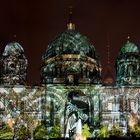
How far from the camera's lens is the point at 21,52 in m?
87.5

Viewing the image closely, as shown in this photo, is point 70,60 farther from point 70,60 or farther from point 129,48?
point 129,48

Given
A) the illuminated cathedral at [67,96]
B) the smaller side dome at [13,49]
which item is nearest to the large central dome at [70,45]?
the illuminated cathedral at [67,96]

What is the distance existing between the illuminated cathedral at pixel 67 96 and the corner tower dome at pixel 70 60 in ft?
0.56

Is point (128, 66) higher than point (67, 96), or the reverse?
point (128, 66)

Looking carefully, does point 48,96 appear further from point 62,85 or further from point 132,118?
point 132,118

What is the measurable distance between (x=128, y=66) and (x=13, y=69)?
13.9 metres

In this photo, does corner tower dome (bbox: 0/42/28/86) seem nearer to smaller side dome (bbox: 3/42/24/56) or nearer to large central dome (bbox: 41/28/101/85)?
smaller side dome (bbox: 3/42/24/56)

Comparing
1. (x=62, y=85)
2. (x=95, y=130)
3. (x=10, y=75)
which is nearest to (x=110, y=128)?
(x=95, y=130)

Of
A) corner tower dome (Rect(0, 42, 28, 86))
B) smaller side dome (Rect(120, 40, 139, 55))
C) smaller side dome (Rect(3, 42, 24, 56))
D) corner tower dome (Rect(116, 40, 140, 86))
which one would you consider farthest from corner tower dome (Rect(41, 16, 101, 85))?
smaller side dome (Rect(3, 42, 24, 56))

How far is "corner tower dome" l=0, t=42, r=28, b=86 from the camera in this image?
85500mm

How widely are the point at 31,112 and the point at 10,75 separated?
494 cm

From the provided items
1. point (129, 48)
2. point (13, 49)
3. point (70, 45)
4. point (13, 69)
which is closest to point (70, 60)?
point (70, 45)

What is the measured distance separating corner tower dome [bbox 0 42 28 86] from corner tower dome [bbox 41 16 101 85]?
3202 mm

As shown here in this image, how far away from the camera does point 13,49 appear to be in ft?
287
